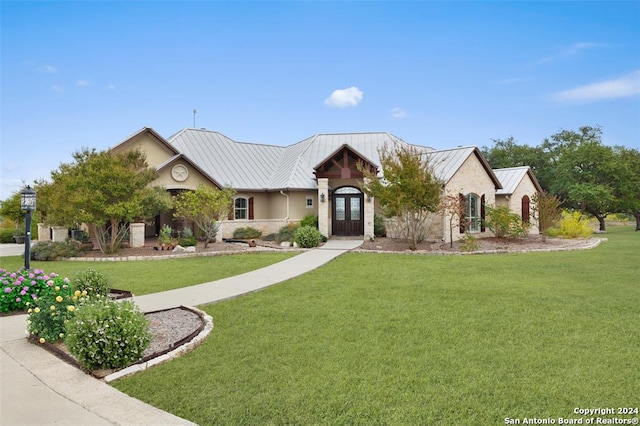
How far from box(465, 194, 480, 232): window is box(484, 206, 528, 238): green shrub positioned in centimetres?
98

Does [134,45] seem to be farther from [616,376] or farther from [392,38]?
[616,376]

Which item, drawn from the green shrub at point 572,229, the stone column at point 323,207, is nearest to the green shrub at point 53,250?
the stone column at point 323,207

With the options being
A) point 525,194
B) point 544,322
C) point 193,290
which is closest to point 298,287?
point 193,290

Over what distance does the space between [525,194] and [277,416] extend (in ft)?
86.7

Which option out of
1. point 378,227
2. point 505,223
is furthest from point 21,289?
point 505,223

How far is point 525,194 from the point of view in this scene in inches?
1048

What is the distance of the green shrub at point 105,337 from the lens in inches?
201

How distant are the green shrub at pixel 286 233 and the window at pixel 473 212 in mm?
9166

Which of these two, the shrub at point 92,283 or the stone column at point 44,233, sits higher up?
the stone column at point 44,233

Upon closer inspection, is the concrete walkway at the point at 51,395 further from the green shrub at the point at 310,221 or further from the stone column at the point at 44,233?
the stone column at the point at 44,233

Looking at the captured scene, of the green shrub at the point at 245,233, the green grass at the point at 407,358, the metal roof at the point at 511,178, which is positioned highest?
the metal roof at the point at 511,178

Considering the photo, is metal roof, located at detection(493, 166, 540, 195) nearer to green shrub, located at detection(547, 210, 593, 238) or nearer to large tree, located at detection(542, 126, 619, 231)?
green shrub, located at detection(547, 210, 593, 238)

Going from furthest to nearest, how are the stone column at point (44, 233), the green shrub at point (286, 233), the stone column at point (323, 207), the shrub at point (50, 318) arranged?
the stone column at point (323, 207) < the green shrub at point (286, 233) < the stone column at point (44, 233) < the shrub at point (50, 318)

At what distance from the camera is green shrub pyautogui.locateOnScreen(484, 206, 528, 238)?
816 inches
